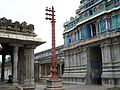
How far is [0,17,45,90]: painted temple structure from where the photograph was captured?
1717 centimetres

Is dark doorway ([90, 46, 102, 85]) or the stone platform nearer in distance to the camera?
the stone platform

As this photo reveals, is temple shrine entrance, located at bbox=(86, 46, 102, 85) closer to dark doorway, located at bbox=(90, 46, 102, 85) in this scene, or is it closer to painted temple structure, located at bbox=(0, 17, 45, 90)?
dark doorway, located at bbox=(90, 46, 102, 85)

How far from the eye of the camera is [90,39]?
3444 centimetres

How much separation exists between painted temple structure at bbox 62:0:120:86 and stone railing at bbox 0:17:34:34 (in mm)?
14616

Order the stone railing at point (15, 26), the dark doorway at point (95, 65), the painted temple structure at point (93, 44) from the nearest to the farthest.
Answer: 1. the stone railing at point (15, 26)
2. the painted temple structure at point (93, 44)
3. the dark doorway at point (95, 65)

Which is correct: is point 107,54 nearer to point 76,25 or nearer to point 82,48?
point 82,48

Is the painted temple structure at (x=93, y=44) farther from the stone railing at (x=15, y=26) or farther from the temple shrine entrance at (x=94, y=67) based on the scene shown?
the stone railing at (x=15, y=26)

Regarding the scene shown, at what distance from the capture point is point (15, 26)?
18.0m

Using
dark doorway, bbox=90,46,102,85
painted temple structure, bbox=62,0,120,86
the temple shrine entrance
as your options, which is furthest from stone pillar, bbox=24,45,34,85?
dark doorway, bbox=90,46,102,85

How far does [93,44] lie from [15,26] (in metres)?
18.4

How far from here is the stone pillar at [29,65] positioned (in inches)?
722

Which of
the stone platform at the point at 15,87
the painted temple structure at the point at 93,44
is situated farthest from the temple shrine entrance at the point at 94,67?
the stone platform at the point at 15,87

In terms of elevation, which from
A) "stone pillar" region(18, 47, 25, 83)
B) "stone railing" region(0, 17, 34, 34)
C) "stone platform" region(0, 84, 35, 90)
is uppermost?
"stone railing" region(0, 17, 34, 34)

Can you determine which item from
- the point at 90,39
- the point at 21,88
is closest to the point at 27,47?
Answer: the point at 21,88
